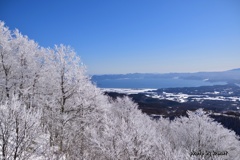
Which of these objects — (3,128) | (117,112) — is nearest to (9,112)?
(3,128)

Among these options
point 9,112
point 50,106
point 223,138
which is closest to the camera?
point 9,112

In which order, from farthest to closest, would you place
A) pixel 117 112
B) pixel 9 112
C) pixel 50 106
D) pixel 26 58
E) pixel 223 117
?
pixel 223 117 → pixel 117 112 → pixel 26 58 → pixel 50 106 → pixel 9 112

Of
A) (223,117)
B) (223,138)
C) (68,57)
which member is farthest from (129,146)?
(223,117)

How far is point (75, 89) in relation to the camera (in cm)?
2531

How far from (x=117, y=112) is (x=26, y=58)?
91.8 feet

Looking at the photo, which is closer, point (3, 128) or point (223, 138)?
point (3, 128)

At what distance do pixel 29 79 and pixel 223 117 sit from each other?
378ft

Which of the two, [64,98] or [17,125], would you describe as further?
[64,98]

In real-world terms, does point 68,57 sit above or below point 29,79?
above

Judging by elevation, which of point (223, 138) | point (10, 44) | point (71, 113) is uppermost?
point (10, 44)

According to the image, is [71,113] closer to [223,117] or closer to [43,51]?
[43,51]

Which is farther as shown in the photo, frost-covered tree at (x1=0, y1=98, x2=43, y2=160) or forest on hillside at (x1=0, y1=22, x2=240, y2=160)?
forest on hillside at (x1=0, y1=22, x2=240, y2=160)

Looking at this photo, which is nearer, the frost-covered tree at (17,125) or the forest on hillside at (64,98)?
the frost-covered tree at (17,125)

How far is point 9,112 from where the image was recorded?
11.8m
